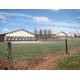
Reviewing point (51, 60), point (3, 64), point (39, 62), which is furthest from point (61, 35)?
point (3, 64)

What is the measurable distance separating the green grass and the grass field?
175mm

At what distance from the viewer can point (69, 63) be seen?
187 inches

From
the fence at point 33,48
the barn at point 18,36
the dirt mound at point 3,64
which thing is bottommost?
the dirt mound at point 3,64

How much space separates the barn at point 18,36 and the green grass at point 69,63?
580 mm

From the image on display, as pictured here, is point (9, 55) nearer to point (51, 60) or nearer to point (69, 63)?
point (51, 60)

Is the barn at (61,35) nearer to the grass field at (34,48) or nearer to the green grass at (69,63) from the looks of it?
the grass field at (34,48)

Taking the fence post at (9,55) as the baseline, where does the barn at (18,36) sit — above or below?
above

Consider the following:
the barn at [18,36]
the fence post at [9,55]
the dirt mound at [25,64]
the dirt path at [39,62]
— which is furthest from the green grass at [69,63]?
the fence post at [9,55]

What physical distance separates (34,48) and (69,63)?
614mm

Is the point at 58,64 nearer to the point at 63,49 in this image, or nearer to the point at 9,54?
the point at 63,49

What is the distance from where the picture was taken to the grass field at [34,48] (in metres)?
4.75

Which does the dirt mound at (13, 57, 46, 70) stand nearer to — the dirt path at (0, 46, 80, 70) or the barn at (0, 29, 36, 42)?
the dirt path at (0, 46, 80, 70)

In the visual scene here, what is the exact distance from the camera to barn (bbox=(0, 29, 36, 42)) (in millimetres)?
4738
